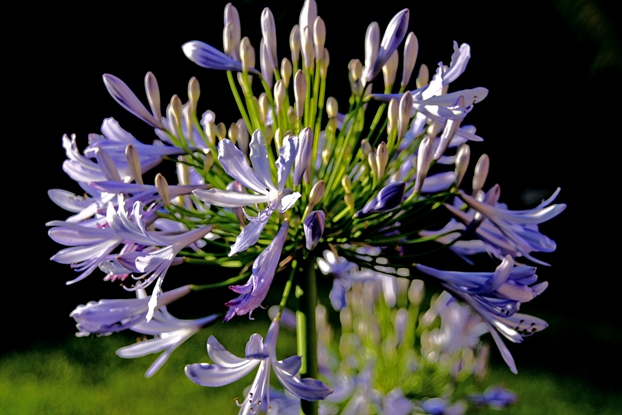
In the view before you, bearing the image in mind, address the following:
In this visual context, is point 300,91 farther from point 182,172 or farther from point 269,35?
point 182,172

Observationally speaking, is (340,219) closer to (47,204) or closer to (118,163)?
(118,163)

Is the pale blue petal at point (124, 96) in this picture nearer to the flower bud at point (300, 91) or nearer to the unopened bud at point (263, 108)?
the unopened bud at point (263, 108)

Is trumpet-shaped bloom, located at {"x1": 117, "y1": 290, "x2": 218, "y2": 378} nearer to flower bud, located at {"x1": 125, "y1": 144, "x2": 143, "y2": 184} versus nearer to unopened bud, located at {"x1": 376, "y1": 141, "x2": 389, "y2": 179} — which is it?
flower bud, located at {"x1": 125, "y1": 144, "x2": 143, "y2": 184}


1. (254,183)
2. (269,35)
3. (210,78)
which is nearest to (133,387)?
(210,78)

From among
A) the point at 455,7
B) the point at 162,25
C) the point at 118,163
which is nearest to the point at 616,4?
the point at 455,7

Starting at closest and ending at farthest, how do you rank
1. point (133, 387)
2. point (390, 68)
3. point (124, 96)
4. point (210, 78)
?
point (124, 96) < point (390, 68) < point (133, 387) < point (210, 78)

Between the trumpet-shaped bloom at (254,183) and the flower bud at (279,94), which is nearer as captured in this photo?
the trumpet-shaped bloom at (254,183)

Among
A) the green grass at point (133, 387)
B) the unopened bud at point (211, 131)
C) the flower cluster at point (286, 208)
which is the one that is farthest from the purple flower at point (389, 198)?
the green grass at point (133, 387)
